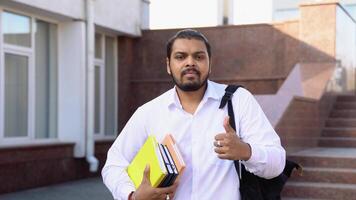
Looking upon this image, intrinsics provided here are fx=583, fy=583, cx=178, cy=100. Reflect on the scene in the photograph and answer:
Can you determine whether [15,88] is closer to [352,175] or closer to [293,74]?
[293,74]

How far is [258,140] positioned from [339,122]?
25.7 ft

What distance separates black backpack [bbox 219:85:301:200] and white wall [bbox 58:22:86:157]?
336 inches

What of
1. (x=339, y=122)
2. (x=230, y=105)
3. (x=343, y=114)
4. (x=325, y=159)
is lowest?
(x=325, y=159)

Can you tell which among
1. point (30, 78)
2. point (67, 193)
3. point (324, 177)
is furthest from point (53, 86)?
point (324, 177)

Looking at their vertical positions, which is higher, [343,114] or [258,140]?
[258,140]

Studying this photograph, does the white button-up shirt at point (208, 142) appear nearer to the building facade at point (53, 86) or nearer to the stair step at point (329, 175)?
the stair step at point (329, 175)

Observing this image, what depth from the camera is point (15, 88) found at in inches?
381

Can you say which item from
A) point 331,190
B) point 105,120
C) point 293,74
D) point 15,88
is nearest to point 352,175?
point 331,190

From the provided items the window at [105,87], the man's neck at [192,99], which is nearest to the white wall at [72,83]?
the window at [105,87]

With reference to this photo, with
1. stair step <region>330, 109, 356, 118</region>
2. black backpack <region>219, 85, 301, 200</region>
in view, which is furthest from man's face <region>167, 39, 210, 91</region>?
stair step <region>330, 109, 356, 118</region>

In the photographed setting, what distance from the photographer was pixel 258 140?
7.04 ft

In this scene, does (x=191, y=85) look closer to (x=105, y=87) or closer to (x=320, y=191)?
(x=320, y=191)

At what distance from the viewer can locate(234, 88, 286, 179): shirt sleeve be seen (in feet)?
6.82

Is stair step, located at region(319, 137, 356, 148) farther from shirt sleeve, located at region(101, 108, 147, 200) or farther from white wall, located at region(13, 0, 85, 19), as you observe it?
shirt sleeve, located at region(101, 108, 147, 200)
